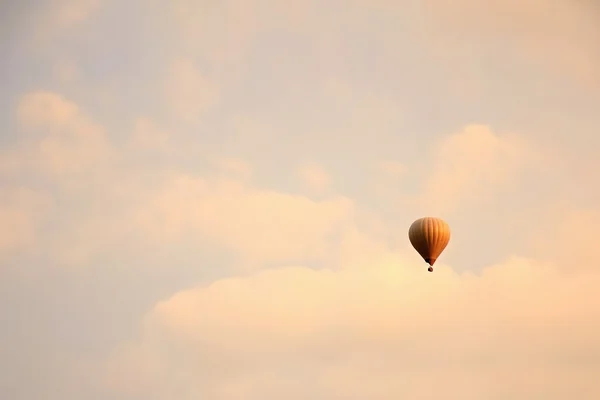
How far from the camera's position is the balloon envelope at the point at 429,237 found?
75188mm

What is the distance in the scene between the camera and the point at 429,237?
75.1 meters

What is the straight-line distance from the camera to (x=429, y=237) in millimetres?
75062

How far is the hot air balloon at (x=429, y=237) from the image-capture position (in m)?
75.2

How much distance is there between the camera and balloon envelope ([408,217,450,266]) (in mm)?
75188

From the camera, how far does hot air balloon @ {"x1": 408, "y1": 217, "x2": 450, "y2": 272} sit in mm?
75188

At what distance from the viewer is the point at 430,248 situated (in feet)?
248
